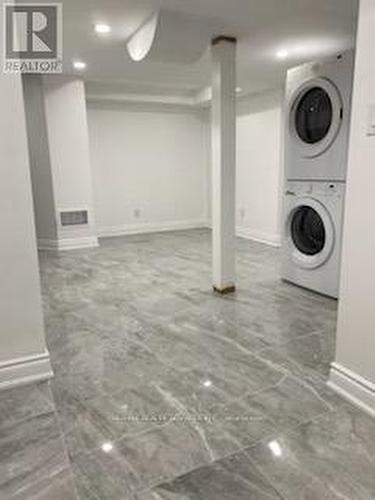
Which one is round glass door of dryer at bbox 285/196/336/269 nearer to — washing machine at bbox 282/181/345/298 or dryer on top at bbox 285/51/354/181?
washing machine at bbox 282/181/345/298

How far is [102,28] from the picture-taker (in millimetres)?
2805

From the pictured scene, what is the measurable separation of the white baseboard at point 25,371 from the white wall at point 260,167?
3.77 meters

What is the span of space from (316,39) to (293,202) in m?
1.34

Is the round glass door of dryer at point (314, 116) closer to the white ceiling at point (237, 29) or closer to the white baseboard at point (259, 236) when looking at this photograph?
the white ceiling at point (237, 29)

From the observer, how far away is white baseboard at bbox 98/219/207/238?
19.5ft

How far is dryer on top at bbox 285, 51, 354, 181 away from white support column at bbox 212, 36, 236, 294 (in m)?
0.56

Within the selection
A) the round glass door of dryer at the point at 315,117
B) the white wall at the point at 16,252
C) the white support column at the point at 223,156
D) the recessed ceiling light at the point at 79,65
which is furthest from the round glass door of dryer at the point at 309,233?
the recessed ceiling light at the point at 79,65

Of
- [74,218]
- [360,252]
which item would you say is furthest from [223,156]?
[74,218]

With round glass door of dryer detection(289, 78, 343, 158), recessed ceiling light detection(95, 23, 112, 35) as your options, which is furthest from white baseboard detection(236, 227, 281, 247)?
recessed ceiling light detection(95, 23, 112, 35)

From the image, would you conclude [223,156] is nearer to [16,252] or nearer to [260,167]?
[16,252]

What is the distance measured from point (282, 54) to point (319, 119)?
888 mm

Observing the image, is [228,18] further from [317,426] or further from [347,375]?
[317,426]

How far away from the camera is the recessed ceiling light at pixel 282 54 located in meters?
3.45

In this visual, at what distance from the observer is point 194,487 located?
4.45 feet
